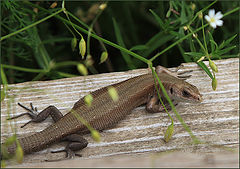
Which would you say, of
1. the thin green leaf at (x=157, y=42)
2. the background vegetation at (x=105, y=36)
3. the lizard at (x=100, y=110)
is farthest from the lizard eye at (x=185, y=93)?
the thin green leaf at (x=157, y=42)

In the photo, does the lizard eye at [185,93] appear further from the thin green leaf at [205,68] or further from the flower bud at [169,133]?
the flower bud at [169,133]

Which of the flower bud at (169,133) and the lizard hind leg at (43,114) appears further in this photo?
the lizard hind leg at (43,114)

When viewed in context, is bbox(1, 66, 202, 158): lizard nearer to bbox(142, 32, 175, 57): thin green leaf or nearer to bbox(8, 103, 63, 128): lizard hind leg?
bbox(8, 103, 63, 128): lizard hind leg

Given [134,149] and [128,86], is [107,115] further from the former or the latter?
[134,149]

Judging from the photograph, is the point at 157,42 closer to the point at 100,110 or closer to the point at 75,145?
the point at 100,110

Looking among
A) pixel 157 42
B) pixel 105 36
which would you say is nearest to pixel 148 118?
pixel 157 42
